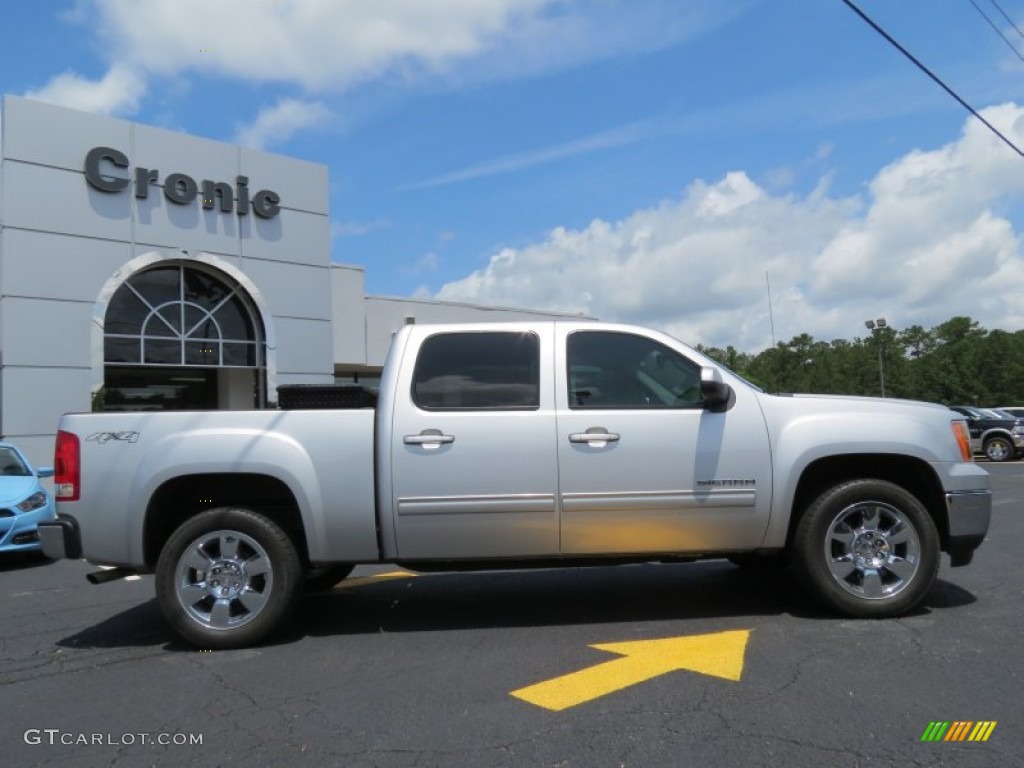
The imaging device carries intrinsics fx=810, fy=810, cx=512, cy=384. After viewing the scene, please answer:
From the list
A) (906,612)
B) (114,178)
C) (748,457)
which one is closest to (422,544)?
(748,457)

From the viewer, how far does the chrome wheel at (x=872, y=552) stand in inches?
196

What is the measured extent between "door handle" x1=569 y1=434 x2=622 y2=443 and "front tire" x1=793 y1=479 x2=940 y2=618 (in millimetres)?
1321

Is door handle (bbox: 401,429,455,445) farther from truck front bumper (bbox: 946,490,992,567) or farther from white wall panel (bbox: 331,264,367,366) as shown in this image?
white wall panel (bbox: 331,264,367,366)

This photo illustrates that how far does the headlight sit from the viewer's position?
8.87m

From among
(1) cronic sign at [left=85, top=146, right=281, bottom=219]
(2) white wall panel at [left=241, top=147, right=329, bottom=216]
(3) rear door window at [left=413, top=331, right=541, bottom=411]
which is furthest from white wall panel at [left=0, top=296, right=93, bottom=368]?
(3) rear door window at [left=413, top=331, right=541, bottom=411]

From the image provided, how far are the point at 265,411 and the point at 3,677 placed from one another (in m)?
2.05

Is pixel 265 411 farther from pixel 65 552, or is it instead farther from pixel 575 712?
pixel 575 712

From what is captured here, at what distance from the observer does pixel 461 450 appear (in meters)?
4.84

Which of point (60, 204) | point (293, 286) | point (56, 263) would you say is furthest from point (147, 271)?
point (293, 286)

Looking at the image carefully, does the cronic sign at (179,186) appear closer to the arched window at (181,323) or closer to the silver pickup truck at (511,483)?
the arched window at (181,323)

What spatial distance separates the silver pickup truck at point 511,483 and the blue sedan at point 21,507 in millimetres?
4029

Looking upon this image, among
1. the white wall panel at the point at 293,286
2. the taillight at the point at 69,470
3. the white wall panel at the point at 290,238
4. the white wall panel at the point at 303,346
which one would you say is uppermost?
the white wall panel at the point at 290,238

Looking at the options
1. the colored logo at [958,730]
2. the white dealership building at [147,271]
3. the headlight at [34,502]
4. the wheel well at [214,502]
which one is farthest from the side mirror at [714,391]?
the white dealership building at [147,271]

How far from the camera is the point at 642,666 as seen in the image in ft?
14.1
